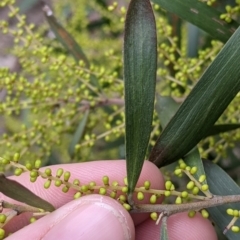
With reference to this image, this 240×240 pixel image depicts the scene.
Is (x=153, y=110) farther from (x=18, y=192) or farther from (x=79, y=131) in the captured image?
(x=79, y=131)

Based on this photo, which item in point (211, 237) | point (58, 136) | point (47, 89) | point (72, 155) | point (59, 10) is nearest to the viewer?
point (211, 237)

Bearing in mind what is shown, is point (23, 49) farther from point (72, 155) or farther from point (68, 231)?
point (68, 231)

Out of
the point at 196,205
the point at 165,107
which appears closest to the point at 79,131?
the point at 165,107

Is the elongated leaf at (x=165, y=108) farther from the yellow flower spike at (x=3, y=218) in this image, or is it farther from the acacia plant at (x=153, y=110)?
the yellow flower spike at (x=3, y=218)

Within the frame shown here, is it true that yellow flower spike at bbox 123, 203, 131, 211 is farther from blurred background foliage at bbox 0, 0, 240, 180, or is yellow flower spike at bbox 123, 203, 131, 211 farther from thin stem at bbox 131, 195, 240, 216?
blurred background foliage at bbox 0, 0, 240, 180

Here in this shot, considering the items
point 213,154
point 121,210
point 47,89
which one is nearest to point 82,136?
point 47,89

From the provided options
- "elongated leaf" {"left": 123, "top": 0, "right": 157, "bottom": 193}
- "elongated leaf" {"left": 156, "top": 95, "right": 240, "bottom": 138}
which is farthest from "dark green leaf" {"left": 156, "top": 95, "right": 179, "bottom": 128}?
"elongated leaf" {"left": 123, "top": 0, "right": 157, "bottom": 193}

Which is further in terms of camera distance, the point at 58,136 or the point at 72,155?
the point at 72,155
